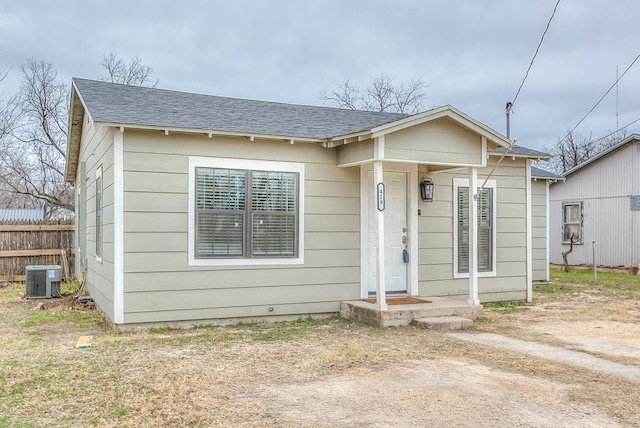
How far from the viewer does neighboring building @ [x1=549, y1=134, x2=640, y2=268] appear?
15922mm

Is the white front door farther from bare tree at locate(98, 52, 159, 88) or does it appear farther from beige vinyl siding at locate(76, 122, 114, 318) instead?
bare tree at locate(98, 52, 159, 88)

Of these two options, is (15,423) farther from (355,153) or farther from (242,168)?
(355,153)

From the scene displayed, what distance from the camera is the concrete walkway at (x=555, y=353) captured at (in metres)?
5.30

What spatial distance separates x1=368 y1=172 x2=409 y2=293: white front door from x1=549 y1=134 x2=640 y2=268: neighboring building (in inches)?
397

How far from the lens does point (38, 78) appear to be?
22094 mm

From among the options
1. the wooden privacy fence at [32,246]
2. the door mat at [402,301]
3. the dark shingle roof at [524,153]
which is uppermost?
the dark shingle roof at [524,153]

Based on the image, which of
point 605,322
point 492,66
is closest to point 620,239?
A: point 492,66

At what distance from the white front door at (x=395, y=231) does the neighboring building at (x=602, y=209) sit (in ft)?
33.1

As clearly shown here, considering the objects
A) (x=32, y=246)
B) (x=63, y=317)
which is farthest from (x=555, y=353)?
(x=32, y=246)

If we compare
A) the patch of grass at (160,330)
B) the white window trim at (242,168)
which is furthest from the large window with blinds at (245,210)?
the patch of grass at (160,330)

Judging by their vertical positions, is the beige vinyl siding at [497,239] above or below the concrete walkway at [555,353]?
above

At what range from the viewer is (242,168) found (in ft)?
25.3

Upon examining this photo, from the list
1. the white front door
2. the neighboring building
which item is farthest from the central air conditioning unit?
the neighboring building

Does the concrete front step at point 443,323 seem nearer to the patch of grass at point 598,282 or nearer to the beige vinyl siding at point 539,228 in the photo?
the patch of grass at point 598,282
